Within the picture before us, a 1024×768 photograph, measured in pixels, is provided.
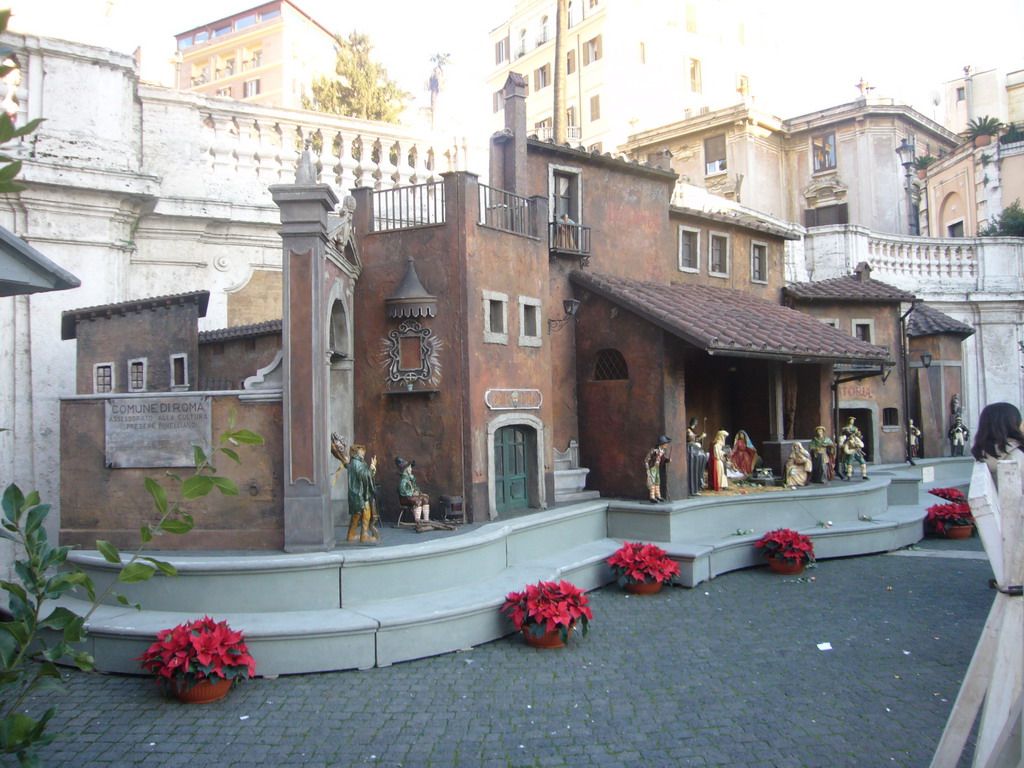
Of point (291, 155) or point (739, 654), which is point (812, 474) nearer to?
point (739, 654)

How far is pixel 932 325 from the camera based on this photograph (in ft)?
76.4

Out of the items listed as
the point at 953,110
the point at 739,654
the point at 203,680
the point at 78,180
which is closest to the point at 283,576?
the point at 203,680

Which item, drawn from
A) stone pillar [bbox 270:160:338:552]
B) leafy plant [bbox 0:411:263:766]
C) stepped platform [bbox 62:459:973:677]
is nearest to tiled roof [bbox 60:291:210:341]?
stone pillar [bbox 270:160:338:552]

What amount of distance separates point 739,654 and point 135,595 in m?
7.33

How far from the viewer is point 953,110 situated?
55125mm

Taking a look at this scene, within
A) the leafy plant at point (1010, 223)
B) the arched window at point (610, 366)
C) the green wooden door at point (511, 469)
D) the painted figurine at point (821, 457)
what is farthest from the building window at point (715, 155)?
the green wooden door at point (511, 469)

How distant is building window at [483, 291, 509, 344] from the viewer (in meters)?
12.6

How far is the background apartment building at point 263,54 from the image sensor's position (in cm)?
5891

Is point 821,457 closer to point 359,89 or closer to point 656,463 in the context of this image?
point 656,463

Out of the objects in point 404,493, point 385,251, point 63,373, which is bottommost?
point 404,493

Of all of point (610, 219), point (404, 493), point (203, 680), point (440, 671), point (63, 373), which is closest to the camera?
point (203, 680)

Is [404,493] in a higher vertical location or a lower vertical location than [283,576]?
higher

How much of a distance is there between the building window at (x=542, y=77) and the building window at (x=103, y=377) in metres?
43.9

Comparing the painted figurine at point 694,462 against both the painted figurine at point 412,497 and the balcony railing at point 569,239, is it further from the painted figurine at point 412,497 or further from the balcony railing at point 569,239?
the painted figurine at point 412,497
